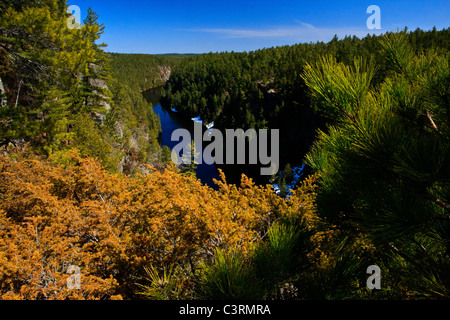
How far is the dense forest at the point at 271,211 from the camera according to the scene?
1.80 meters

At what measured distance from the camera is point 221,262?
209 cm

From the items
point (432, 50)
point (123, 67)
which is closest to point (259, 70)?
point (432, 50)

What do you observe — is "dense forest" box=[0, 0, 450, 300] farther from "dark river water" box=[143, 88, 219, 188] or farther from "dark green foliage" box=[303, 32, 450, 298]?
"dark river water" box=[143, 88, 219, 188]

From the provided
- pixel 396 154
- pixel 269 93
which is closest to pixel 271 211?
pixel 396 154

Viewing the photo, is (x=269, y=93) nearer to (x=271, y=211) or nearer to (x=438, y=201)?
(x=271, y=211)

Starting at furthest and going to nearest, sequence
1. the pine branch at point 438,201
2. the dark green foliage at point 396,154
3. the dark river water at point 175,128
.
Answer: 1. the dark river water at point 175,128
2. the pine branch at point 438,201
3. the dark green foliage at point 396,154

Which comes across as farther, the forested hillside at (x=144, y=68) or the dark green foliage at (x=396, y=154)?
the forested hillside at (x=144, y=68)

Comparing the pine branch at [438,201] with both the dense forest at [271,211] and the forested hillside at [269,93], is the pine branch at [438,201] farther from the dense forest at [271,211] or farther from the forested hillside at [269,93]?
the forested hillside at [269,93]

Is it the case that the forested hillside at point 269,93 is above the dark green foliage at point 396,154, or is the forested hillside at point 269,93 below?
above

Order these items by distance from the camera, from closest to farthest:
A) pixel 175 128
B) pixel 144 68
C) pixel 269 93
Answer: pixel 269 93 < pixel 175 128 < pixel 144 68

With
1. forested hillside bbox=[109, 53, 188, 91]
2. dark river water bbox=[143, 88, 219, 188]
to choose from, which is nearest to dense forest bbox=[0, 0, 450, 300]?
dark river water bbox=[143, 88, 219, 188]

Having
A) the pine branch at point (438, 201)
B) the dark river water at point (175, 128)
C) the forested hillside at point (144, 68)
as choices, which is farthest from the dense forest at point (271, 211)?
the forested hillside at point (144, 68)

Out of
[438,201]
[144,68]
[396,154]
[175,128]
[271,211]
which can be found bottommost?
[271,211]

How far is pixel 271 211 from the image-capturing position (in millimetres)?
6551
